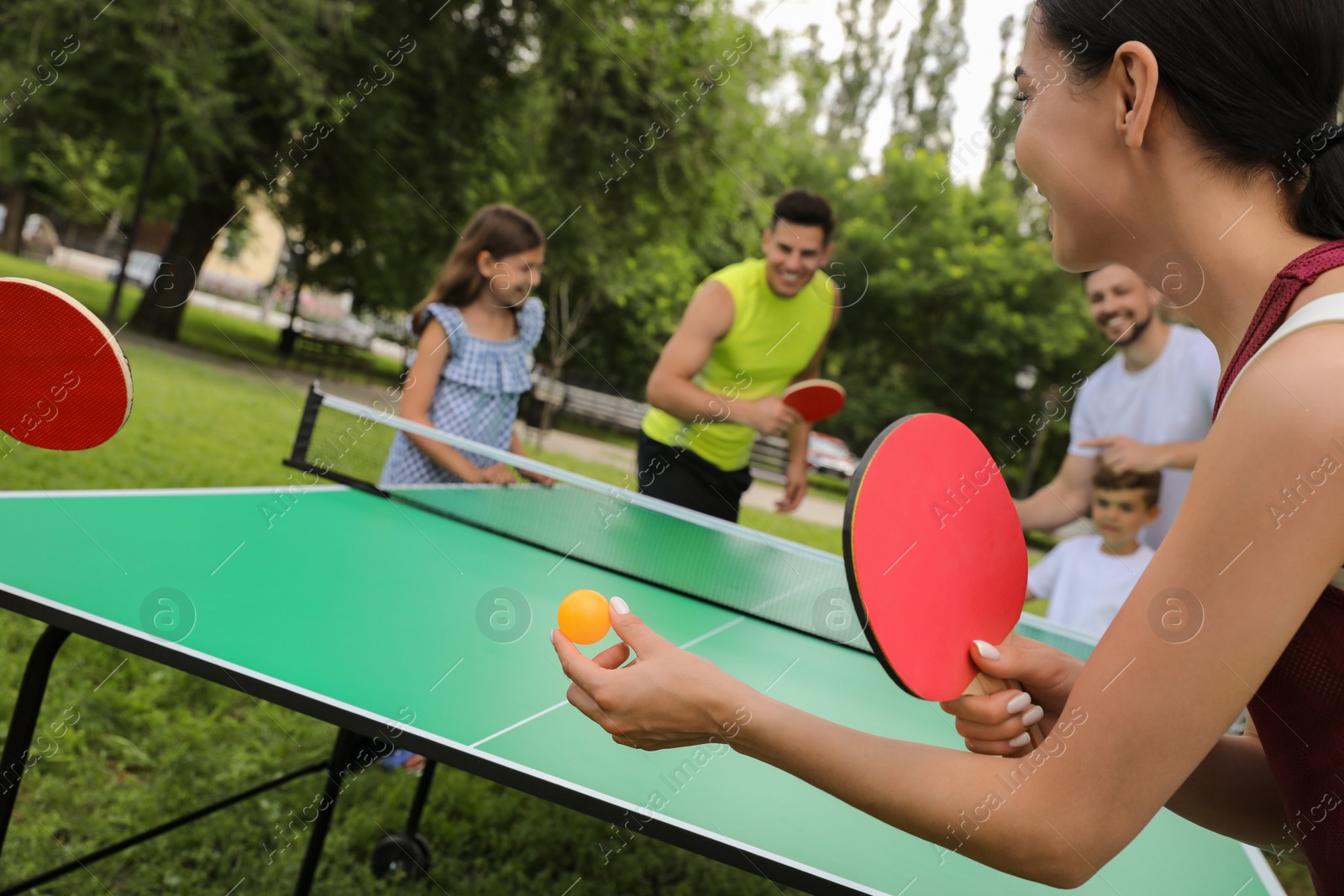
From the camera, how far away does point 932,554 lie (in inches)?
49.1

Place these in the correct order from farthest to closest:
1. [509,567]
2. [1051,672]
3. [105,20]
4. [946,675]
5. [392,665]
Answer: [105,20] < [509,567] < [392,665] < [1051,672] < [946,675]

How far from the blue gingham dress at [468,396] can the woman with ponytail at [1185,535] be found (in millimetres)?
2961

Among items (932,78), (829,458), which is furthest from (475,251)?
(932,78)

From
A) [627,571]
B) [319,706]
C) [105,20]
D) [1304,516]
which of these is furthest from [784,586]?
[105,20]

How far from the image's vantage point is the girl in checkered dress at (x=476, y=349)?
4.09m

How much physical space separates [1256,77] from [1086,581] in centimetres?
398

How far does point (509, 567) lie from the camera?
2.95 meters

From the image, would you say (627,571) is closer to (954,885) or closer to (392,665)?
(392,665)

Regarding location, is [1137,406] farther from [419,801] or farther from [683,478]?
[419,801]

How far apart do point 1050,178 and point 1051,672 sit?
0.65 metres

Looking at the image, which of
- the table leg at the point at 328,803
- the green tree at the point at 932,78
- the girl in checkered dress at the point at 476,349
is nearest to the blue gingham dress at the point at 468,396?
the girl in checkered dress at the point at 476,349

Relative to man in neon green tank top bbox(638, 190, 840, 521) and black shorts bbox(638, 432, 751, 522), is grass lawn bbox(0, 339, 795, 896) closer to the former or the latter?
black shorts bbox(638, 432, 751, 522)

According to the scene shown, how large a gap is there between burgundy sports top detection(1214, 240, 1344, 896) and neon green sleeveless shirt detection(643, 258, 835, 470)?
3.21 m

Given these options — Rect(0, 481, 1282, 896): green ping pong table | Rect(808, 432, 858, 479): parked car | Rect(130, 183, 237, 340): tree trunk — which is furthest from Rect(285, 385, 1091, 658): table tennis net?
Rect(808, 432, 858, 479): parked car
